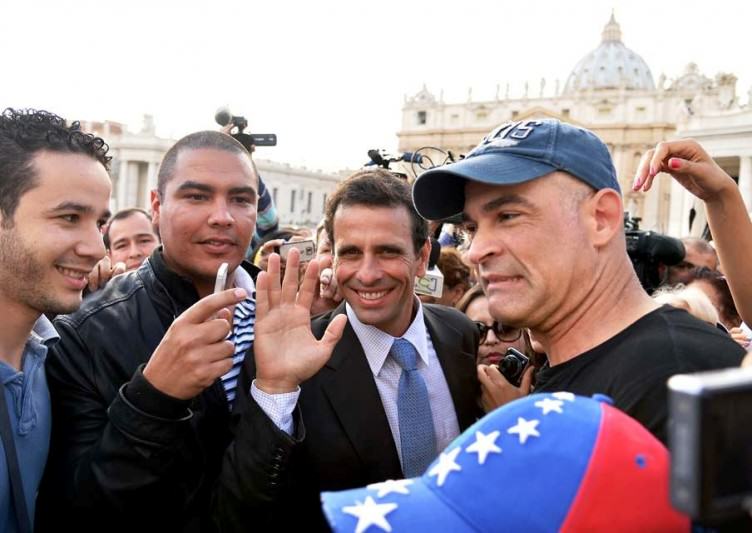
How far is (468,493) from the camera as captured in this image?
1.04 meters

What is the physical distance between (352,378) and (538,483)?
1491 millimetres

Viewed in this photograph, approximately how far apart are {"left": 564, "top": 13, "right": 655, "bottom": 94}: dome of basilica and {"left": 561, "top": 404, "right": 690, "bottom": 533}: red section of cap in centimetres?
8264

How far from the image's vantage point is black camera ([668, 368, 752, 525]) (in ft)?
2.07

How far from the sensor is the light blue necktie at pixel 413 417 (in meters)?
2.40

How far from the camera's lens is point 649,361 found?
1327 millimetres

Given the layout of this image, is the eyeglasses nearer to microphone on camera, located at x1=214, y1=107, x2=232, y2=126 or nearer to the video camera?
the video camera

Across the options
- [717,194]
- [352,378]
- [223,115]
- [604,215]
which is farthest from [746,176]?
[604,215]

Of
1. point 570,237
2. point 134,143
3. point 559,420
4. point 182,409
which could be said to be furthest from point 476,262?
point 134,143

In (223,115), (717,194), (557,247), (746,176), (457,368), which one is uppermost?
(746,176)

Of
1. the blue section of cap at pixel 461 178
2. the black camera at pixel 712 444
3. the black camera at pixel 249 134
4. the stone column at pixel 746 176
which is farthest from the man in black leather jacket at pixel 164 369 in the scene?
the stone column at pixel 746 176

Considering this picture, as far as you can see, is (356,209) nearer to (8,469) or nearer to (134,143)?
(8,469)

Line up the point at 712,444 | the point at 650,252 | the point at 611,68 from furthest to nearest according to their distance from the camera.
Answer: the point at 611,68
the point at 650,252
the point at 712,444

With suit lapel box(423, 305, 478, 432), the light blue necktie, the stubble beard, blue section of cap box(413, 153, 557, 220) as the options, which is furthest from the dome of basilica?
the stubble beard

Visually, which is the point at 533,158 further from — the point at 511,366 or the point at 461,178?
the point at 511,366
